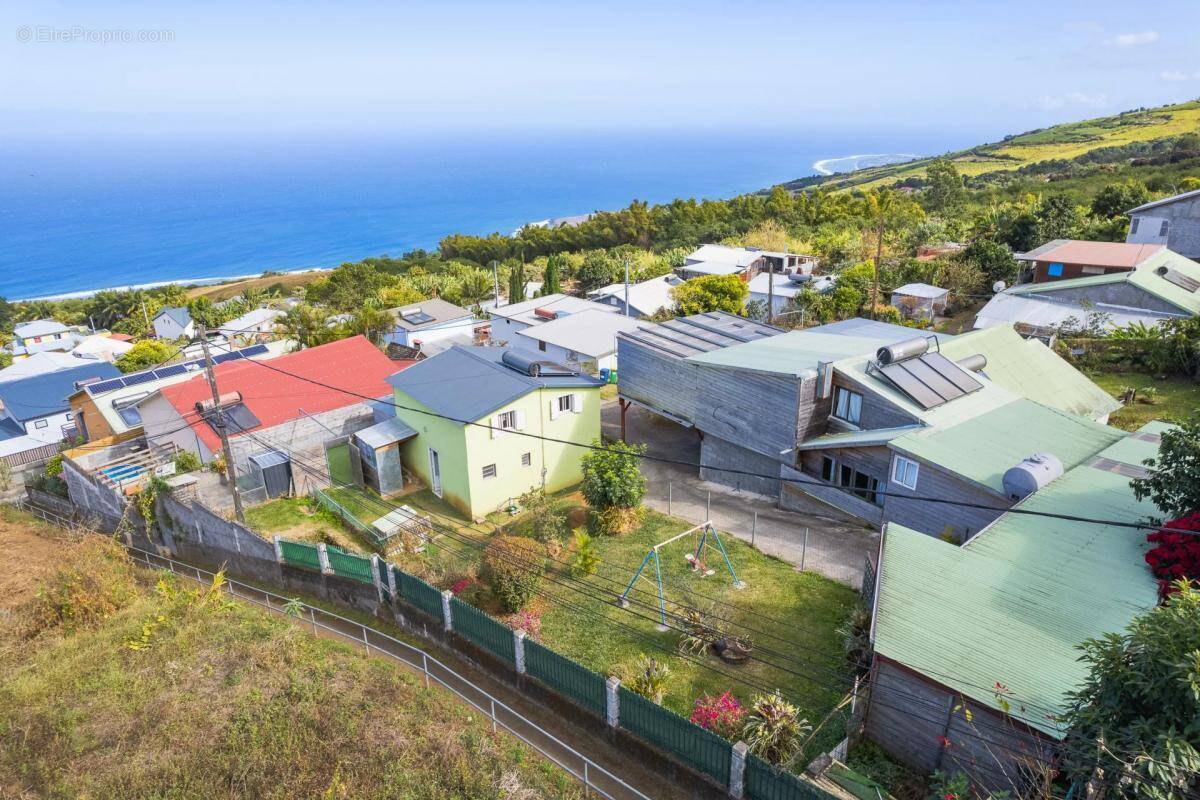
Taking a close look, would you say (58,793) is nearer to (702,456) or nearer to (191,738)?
(191,738)

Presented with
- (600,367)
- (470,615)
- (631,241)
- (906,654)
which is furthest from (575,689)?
(631,241)

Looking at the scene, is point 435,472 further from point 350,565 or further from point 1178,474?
point 1178,474

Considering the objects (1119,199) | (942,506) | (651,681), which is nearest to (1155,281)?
(942,506)

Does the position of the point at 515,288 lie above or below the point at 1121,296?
below

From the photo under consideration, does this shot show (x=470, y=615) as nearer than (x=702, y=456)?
Yes

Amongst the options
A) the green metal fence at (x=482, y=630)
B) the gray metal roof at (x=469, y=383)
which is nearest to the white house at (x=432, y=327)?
the gray metal roof at (x=469, y=383)

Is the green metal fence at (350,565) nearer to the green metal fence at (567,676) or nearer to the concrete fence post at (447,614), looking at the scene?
the concrete fence post at (447,614)
